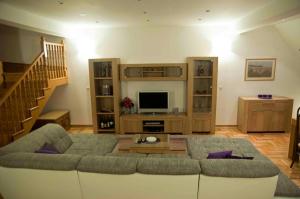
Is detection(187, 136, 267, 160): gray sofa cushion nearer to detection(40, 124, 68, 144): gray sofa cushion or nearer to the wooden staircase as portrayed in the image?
detection(40, 124, 68, 144): gray sofa cushion

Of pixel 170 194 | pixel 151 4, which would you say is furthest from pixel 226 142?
pixel 151 4

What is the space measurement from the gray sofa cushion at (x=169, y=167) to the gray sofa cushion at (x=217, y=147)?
1063 millimetres

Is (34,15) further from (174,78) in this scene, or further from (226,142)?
(226,142)

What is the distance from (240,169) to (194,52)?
12.1ft

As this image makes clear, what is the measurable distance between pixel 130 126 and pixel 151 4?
2.86 m

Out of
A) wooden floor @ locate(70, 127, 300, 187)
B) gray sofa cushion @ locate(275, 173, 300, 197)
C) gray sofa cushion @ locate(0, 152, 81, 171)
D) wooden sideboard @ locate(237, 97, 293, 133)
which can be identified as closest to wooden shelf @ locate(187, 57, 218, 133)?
wooden floor @ locate(70, 127, 300, 187)

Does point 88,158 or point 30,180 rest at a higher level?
point 88,158

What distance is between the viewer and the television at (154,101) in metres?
4.93

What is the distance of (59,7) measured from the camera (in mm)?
3133

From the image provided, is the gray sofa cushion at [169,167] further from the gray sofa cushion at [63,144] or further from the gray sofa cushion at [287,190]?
the gray sofa cushion at [63,144]

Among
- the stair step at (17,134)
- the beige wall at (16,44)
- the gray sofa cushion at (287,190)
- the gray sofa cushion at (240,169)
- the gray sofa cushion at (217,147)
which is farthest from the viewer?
the beige wall at (16,44)

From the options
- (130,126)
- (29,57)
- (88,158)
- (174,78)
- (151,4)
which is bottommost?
(130,126)

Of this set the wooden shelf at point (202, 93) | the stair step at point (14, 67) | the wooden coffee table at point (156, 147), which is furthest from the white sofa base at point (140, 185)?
the stair step at point (14, 67)

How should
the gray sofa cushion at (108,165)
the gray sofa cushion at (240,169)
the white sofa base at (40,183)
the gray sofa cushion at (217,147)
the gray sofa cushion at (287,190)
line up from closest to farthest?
the gray sofa cushion at (240,169) → the gray sofa cushion at (108,165) → the white sofa base at (40,183) → the gray sofa cushion at (287,190) → the gray sofa cushion at (217,147)
